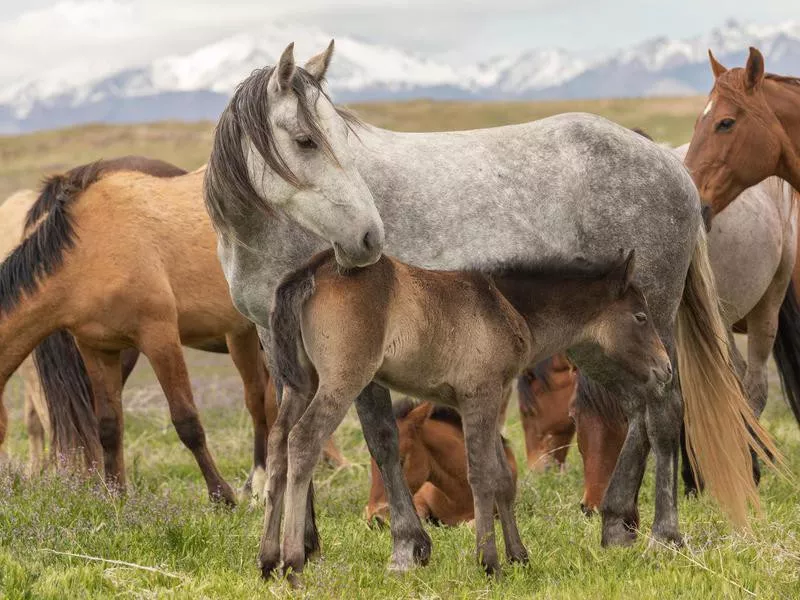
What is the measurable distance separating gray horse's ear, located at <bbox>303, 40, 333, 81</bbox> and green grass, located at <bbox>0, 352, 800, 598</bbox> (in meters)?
2.09

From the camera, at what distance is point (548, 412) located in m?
8.88

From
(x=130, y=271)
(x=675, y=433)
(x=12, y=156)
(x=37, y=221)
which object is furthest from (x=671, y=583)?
(x=12, y=156)

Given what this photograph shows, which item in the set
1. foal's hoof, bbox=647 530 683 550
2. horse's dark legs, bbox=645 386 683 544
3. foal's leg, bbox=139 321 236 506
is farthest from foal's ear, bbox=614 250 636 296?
foal's leg, bbox=139 321 236 506

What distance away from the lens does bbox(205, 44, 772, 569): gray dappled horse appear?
456cm

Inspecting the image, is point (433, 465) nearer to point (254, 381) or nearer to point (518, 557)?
point (254, 381)

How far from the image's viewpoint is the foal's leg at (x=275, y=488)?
449 cm

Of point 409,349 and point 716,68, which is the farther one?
point 716,68

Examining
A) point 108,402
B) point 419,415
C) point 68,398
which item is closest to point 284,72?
point 419,415

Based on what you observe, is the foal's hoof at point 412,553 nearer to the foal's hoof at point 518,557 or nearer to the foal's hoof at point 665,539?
the foal's hoof at point 518,557

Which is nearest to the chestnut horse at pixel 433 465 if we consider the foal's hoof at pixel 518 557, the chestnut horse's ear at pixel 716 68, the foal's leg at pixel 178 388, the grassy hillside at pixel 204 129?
the foal's leg at pixel 178 388

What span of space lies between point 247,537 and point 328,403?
152 centimetres

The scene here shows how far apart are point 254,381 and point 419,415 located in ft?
6.48

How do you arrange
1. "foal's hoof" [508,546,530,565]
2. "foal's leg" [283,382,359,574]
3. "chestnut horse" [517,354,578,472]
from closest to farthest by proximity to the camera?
"foal's leg" [283,382,359,574] < "foal's hoof" [508,546,530,565] < "chestnut horse" [517,354,578,472]

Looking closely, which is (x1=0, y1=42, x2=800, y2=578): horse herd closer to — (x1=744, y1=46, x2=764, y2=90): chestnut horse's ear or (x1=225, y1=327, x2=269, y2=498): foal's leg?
(x1=744, y1=46, x2=764, y2=90): chestnut horse's ear
